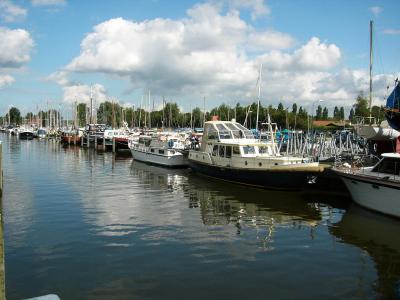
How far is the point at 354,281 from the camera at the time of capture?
12148 millimetres

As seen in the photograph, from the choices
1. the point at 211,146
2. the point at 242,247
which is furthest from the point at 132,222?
the point at 211,146

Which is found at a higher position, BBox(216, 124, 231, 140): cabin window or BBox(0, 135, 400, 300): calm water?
BBox(216, 124, 231, 140): cabin window

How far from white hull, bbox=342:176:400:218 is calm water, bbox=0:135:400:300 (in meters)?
0.46

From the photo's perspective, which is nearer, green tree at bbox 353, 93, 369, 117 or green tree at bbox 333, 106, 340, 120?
green tree at bbox 353, 93, 369, 117

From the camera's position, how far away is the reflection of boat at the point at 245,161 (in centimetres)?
2586

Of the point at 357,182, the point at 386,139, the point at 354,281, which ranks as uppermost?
the point at 386,139

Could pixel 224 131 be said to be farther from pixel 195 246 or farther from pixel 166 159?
pixel 195 246

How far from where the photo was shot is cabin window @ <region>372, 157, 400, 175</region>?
1912cm

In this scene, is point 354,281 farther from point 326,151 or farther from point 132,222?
point 326,151

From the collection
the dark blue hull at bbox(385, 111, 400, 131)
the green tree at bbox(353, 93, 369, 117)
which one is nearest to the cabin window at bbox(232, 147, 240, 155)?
the dark blue hull at bbox(385, 111, 400, 131)

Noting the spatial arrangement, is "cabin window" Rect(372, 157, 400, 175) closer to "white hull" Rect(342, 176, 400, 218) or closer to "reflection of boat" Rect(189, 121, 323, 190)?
"white hull" Rect(342, 176, 400, 218)

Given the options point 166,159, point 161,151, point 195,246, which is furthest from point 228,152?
point 195,246

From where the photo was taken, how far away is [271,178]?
1048 inches

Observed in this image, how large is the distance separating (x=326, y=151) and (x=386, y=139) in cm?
1191
